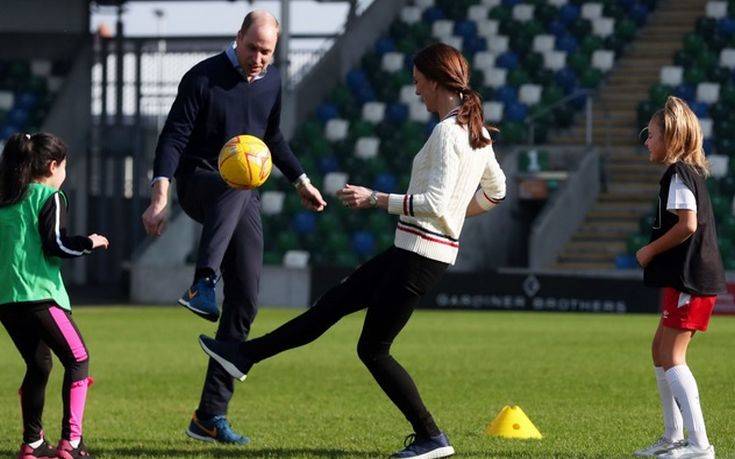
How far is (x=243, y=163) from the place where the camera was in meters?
8.07

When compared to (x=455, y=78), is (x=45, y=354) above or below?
below

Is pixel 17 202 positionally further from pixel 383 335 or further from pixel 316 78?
pixel 316 78

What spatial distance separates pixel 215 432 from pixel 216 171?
1.45 m

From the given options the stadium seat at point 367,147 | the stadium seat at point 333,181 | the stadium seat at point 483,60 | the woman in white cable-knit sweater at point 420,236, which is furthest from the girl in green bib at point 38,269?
the stadium seat at point 483,60

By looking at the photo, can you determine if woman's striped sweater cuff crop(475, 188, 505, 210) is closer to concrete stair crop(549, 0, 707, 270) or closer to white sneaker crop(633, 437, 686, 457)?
white sneaker crop(633, 437, 686, 457)

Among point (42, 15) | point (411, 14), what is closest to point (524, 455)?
point (411, 14)

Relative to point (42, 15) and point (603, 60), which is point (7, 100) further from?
point (603, 60)

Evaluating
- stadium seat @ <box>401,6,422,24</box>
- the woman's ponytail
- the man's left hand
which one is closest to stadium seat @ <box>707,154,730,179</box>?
stadium seat @ <box>401,6,422,24</box>

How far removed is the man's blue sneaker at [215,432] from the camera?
856cm

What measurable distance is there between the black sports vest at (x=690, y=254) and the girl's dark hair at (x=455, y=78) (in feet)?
3.14

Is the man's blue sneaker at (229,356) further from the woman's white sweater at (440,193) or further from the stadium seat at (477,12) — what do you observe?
the stadium seat at (477,12)

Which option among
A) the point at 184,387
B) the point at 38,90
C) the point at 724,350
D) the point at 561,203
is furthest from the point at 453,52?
the point at 38,90

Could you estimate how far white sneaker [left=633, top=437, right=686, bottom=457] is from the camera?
7668 millimetres

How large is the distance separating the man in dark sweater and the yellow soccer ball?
205mm
